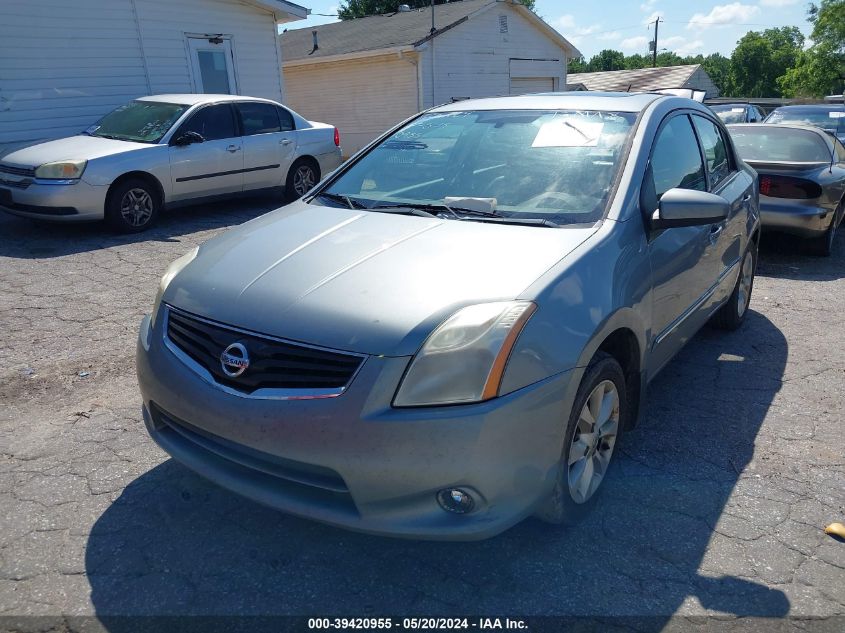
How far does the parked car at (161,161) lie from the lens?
7.45 meters

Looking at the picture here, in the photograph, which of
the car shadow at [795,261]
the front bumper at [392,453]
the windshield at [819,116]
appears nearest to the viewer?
the front bumper at [392,453]

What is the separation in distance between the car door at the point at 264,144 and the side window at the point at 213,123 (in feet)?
0.61

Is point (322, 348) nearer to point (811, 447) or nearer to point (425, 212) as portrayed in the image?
point (425, 212)

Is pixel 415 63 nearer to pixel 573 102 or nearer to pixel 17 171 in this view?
pixel 17 171

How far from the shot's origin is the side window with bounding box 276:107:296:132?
988 centimetres

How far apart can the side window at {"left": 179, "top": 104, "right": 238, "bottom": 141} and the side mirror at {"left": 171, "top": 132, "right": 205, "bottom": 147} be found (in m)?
0.12

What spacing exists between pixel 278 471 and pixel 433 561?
2.37 feet

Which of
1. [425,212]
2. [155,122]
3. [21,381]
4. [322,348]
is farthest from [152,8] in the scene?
[322,348]

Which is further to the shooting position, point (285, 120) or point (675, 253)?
point (285, 120)

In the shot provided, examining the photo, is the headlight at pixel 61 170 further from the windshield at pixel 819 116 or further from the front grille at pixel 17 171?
the windshield at pixel 819 116

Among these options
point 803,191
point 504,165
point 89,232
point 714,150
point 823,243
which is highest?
point 504,165

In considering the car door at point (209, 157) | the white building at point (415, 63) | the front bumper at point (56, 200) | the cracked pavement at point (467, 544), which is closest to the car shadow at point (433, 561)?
the cracked pavement at point (467, 544)

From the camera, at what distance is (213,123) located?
8.91 meters

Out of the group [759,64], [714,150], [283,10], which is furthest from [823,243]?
[759,64]
